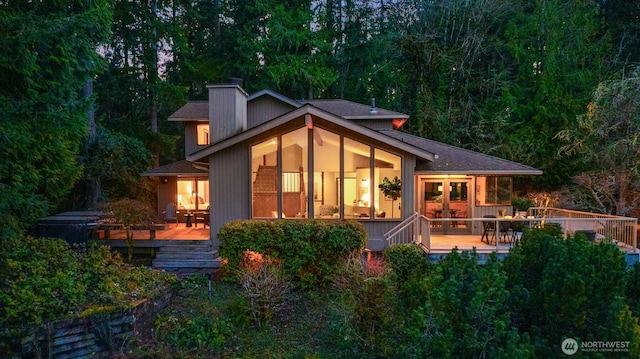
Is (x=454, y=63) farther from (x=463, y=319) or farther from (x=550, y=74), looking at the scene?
(x=463, y=319)

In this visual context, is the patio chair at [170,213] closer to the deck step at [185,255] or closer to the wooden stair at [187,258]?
the wooden stair at [187,258]

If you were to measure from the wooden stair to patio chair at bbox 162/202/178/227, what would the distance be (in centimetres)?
435

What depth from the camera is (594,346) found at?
3.86 meters

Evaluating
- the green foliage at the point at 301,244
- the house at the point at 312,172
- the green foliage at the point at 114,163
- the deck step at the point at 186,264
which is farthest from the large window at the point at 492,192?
the green foliage at the point at 114,163

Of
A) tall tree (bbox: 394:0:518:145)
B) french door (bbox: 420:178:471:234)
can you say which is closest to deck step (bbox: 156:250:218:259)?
french door (bbox: 420:178:471:234)

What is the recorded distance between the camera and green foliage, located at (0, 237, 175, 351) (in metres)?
5.53

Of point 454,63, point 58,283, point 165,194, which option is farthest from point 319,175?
point 454,63

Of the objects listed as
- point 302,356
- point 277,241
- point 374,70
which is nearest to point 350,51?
point 374,70

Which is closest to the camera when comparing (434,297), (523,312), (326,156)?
(434,297)

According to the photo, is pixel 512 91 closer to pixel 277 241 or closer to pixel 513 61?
pixel 513 61

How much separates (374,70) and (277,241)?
667 inches

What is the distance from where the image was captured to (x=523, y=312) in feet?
15.0

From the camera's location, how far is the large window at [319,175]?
10.6 metres

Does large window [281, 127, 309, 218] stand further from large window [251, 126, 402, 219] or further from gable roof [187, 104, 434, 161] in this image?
gable roof [187, 104, 434, 161]
